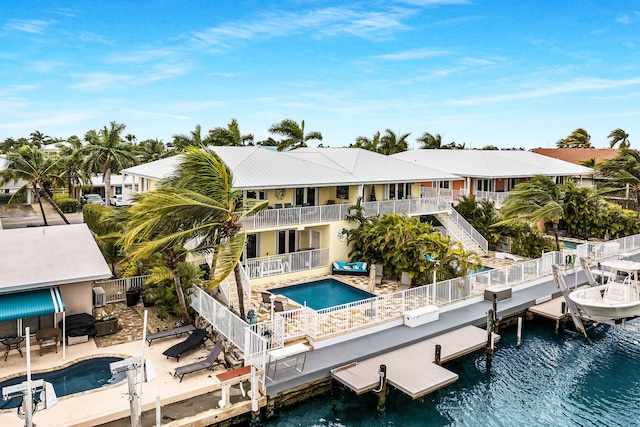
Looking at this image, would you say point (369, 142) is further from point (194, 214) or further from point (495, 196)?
point (194, 214)

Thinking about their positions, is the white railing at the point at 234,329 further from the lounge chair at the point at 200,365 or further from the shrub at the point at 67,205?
the shrub at the point at 67,205

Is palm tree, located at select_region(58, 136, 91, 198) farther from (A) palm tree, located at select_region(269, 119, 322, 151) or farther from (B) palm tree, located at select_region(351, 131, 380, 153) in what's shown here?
(B) palm tree, located at select_region(351, 131, 380, 153)

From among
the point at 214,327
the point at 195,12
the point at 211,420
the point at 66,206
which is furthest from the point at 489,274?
the point at 66,206

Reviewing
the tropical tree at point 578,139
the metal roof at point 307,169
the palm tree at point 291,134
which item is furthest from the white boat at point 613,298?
the tropical tree at point 578,139

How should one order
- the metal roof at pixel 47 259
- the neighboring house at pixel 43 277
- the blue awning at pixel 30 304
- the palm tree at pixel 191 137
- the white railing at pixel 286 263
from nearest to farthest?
the blue awning at pixel 30 304 < the neighboring house at pixel 43 277 < the metal roof at pixel 47 259 < the white railing at pixel 286 263 < the palm tree at pixel 191 137

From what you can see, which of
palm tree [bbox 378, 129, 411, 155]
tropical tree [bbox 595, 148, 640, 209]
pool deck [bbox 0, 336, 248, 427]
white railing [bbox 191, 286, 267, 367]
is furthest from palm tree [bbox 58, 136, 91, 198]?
tropical tree [bbox 595, 148, 640, 209]
